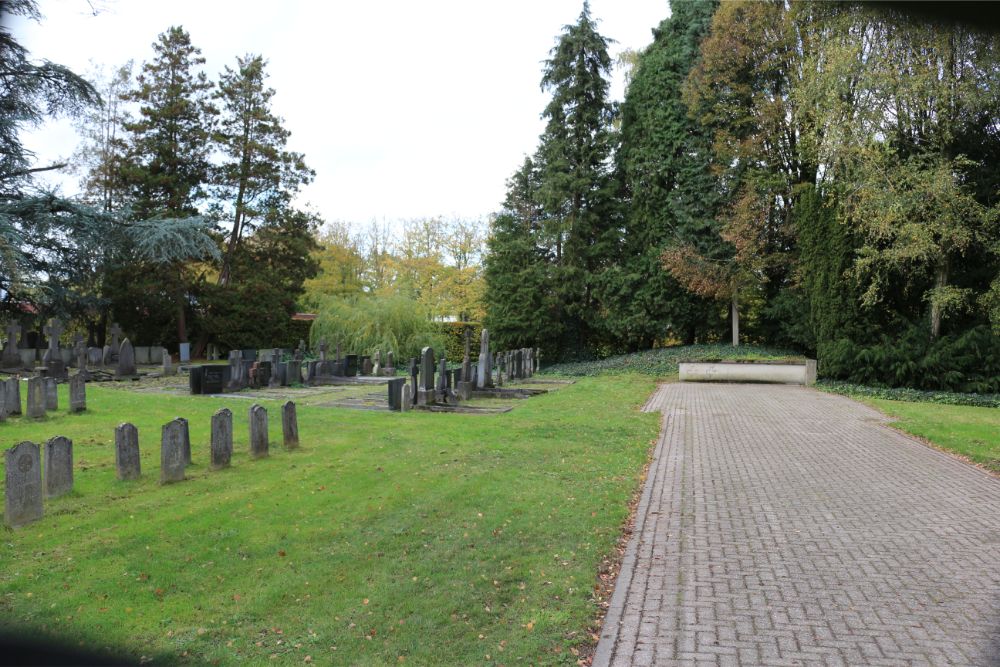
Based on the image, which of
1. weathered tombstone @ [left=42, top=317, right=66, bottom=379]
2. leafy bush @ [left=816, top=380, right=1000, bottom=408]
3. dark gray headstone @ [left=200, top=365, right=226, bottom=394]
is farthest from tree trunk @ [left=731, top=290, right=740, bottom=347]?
weathered tombstone @ [left=42, top=317, right=66, bottom=379]

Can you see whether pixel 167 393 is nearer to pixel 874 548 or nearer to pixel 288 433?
pixel 288 433

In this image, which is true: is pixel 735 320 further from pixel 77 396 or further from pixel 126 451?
pixel 126 451

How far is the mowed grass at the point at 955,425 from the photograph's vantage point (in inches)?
410

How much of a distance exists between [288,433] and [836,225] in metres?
20.2

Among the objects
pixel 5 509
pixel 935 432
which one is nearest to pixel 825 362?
pixel 935 432

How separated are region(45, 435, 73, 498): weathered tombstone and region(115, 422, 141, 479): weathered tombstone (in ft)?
1.96

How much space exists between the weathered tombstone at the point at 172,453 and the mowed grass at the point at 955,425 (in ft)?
36.6

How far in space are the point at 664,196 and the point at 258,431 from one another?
89.7 feet

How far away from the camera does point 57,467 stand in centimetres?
676

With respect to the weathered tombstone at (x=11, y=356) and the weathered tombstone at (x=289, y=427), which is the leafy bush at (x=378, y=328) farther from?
the weathered tombstone at (x=289, y=427)

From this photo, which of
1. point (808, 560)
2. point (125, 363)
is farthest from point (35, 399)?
point (808, 560)

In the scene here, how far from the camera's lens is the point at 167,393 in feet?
58.4

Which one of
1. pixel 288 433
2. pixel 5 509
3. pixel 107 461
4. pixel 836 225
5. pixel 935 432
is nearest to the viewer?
pixel 5 509

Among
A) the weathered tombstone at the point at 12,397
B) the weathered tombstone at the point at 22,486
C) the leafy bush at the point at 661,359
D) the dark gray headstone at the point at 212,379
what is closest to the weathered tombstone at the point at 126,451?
the weathered tombstone at the point at 22,486
